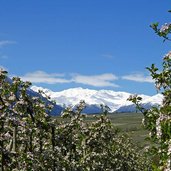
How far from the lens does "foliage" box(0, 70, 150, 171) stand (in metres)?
18.0

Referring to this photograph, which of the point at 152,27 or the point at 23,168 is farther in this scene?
the point at 23,168

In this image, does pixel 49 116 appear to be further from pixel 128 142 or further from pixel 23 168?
pixel 128 142

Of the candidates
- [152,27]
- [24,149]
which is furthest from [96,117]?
[152,27]

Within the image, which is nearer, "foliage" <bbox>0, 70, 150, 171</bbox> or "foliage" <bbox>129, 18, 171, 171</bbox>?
"foliage" <bbox>129, 18, 171, 171</bbox>

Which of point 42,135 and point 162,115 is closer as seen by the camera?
point 162,115

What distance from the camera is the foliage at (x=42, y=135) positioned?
18.0m

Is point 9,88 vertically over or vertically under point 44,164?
over

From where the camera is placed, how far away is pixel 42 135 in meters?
23.4

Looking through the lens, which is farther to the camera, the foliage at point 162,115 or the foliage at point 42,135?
the foliage at point 42,135

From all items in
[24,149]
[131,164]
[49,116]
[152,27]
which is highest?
[152,27]

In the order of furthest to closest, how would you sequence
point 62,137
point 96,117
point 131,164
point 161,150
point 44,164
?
1. point 131,164
2. point 96,117
3. point 62,137
4. point 44,164
5. point 161,150

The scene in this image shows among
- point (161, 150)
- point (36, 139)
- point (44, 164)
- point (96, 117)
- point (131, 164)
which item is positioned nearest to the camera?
point (161, 150)

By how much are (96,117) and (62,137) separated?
19.7 feet

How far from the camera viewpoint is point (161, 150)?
11359 millimetres
